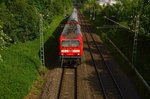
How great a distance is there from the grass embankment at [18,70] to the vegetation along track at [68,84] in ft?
8.73

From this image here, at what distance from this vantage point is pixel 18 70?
25.3 meters

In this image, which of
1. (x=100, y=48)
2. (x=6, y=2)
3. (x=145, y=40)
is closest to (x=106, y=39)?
(x=100, y=48)

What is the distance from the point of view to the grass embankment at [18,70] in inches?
848

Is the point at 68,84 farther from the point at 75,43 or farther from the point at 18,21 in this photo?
the point at 18,21

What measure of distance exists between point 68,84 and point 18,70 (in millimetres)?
4960

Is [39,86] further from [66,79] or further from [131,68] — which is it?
[131,68]

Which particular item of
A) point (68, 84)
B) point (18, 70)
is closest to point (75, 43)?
point (68, 84)

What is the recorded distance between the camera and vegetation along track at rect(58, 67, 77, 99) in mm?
24344

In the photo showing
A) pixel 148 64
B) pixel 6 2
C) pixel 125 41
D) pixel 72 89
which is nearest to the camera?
pixel 72 89

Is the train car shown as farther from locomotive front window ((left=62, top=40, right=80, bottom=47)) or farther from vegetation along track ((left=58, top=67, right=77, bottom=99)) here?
vegetation along track ((left=58, top=67, right=77, bottom=99))

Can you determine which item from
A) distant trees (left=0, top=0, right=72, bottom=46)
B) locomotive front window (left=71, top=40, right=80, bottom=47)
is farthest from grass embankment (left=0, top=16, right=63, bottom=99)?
locomotive front window (left=71, top=40, right=80, bottom=47)

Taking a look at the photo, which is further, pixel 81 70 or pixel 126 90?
pixel 81 70

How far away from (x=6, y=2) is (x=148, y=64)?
2210 centimetres

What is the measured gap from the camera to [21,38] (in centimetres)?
3791
